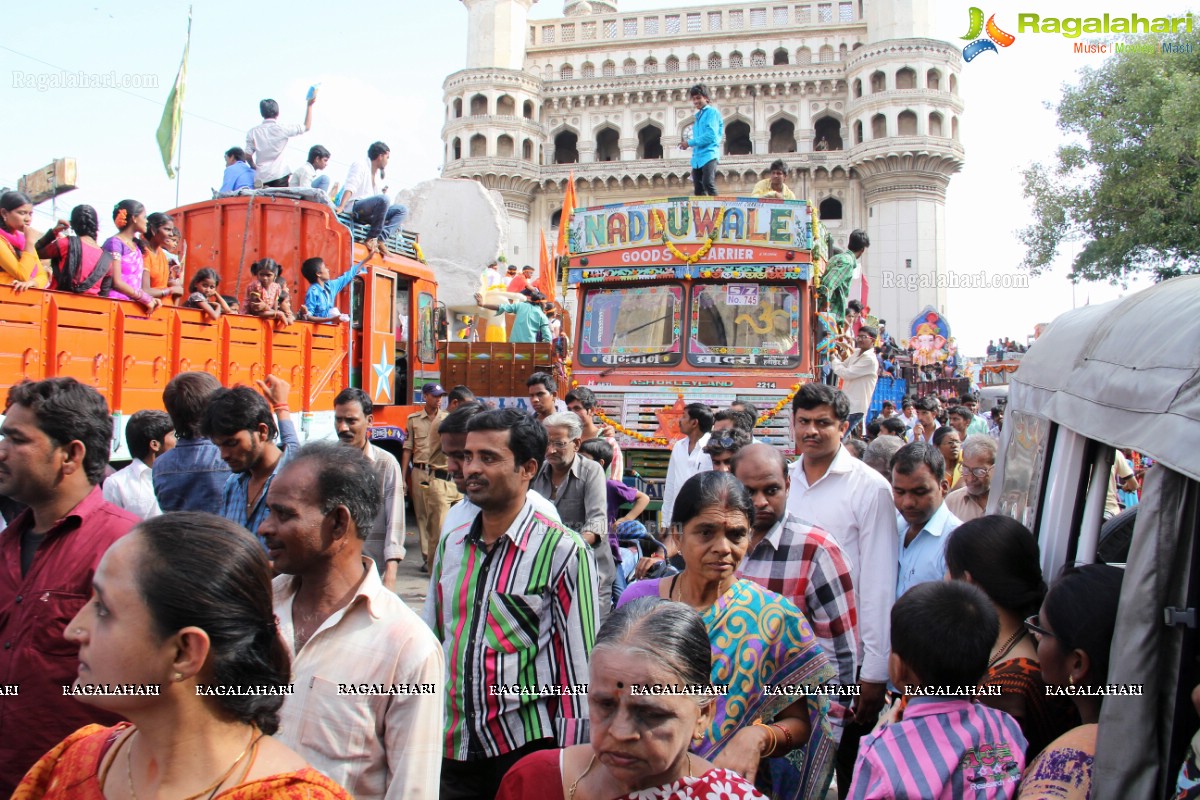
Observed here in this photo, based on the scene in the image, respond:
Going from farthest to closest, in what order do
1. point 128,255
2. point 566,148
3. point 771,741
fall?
point 566,148 → point 128,255 → point 771,741

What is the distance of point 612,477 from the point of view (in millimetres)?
6594

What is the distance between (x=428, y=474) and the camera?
8367 millimetres

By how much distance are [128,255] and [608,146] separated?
45225mm

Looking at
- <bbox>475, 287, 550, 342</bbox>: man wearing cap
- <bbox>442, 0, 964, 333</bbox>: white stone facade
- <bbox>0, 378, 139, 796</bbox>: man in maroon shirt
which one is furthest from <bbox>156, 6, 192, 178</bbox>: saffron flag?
<bbox>442, 0, 964, 333</bbox>: white stone facade

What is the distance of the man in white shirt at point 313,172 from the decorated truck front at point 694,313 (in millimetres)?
3721

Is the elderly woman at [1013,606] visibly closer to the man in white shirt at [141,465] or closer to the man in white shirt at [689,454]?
the man in white shirt at [141,465]

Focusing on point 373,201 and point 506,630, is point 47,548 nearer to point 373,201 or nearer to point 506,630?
point 506,630

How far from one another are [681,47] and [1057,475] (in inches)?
1953

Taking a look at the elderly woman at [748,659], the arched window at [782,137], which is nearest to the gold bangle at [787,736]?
the elderly woman at [748,659]

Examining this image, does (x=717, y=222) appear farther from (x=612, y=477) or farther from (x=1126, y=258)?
(x=1126, y=258)

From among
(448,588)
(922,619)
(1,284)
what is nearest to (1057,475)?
(922,619)

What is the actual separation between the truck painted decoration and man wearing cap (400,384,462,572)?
8.41ft

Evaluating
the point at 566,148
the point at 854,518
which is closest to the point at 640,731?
the point at 854,518

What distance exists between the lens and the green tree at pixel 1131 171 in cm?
2041
